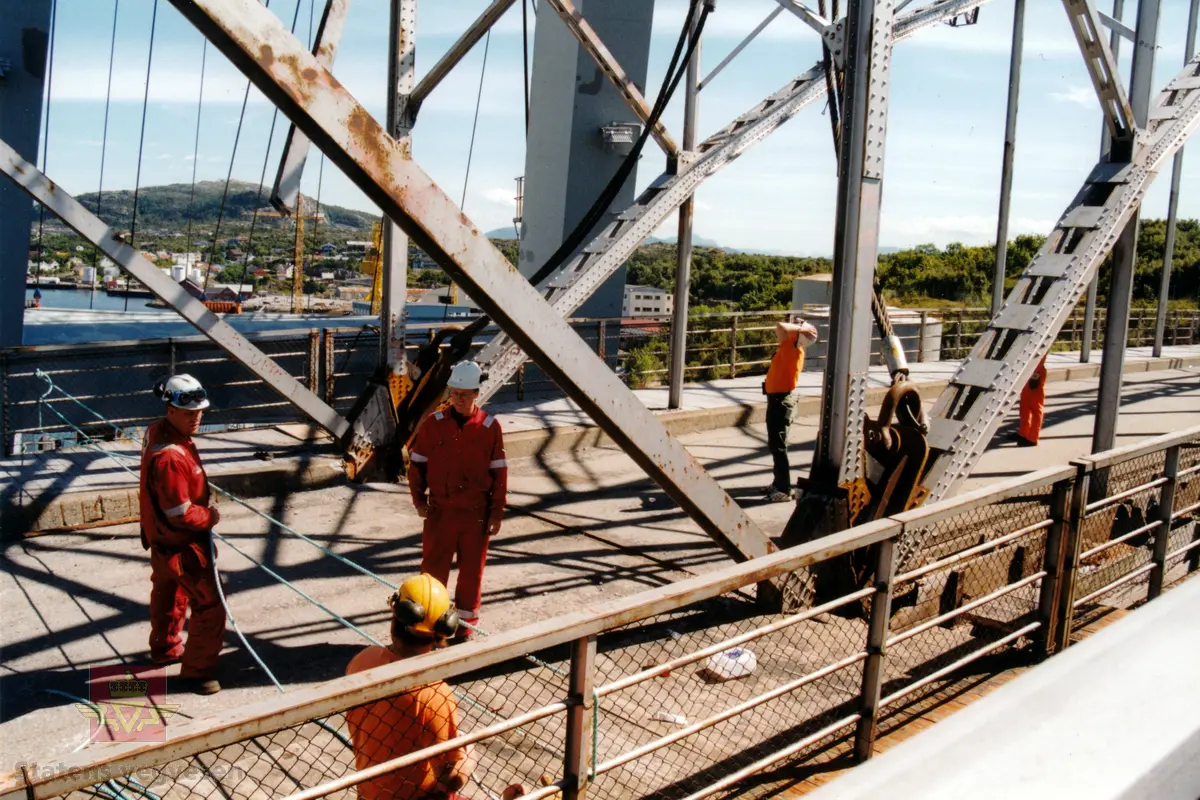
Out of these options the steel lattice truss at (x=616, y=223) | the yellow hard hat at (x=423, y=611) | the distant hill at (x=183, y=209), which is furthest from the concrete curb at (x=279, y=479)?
the distant hill at (x=183, y=209)

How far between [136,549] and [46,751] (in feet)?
11.3

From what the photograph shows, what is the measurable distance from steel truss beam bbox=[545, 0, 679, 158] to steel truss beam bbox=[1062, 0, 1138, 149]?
395cm

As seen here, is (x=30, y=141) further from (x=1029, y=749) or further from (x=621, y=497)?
(x=1029, y=749)

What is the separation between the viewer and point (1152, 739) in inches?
54.6

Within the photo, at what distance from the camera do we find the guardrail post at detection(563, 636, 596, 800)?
3.26 metres

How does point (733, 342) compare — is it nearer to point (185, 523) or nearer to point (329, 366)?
point (329, 366)

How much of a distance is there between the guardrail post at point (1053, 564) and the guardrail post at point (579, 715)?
3.28 m

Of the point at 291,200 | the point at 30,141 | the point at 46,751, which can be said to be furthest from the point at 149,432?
the point at 30,141

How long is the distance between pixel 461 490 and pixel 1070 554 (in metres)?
3.63

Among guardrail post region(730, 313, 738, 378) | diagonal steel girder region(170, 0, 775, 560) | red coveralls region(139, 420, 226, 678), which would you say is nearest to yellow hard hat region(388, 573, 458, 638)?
diagonal steel girder region(170, 0, 775, 560)

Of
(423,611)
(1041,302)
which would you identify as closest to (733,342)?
(1041,302)

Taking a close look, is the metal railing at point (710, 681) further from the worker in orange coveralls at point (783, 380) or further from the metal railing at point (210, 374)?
the metal railing at point (210, 374)

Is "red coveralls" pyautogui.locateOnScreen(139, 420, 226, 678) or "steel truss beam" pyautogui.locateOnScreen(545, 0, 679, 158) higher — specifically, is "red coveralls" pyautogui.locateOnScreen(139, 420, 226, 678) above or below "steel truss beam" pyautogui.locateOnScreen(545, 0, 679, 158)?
below

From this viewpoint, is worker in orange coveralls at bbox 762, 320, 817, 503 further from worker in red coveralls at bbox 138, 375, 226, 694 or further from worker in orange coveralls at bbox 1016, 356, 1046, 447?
worker in red coveralls at bbox 138, 375, 226, 694
